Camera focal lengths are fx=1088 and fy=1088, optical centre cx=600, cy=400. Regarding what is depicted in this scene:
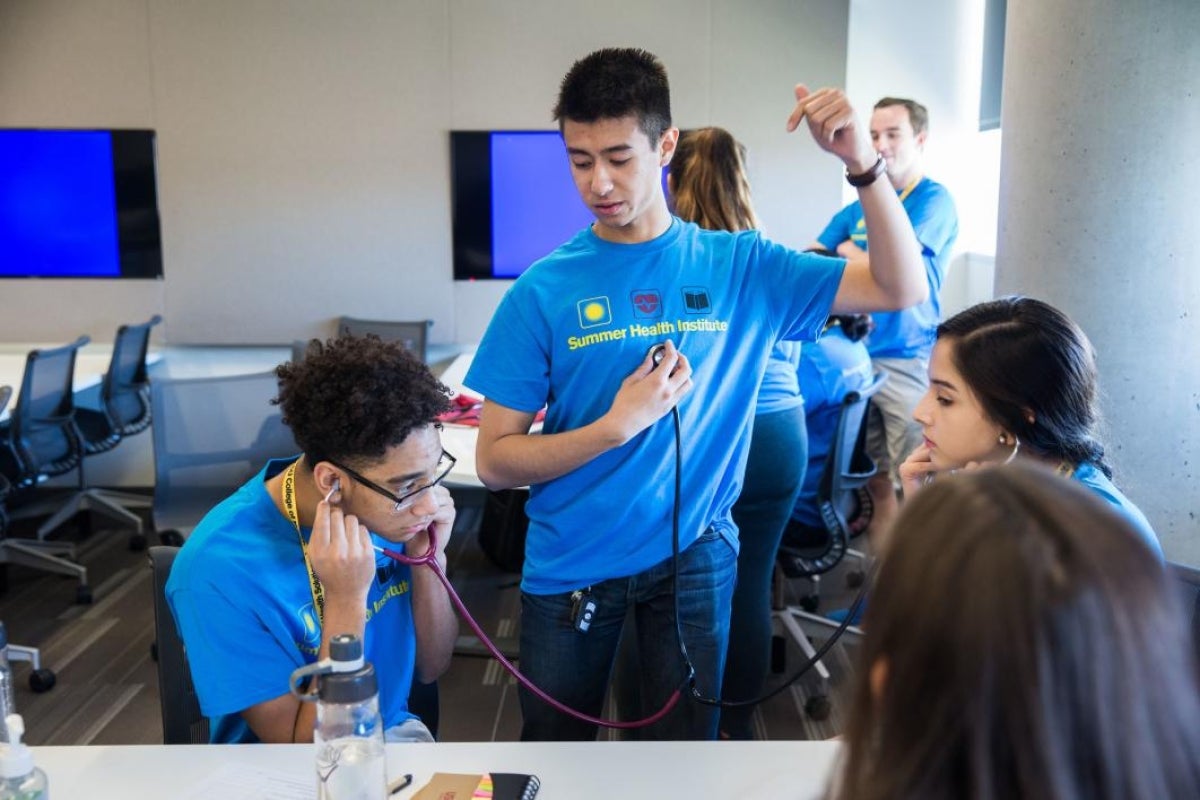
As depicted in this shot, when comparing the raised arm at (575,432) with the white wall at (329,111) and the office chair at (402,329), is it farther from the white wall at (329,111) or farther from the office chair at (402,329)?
the white wall at (329,111)

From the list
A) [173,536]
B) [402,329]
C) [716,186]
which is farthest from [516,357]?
[402,329]

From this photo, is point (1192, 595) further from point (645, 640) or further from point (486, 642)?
point (486, 642)

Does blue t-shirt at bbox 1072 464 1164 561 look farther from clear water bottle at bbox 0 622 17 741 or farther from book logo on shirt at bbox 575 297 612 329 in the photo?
clear water bottle at bbox 0 622 17 741

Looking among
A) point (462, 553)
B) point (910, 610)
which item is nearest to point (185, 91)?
point (462, 553)

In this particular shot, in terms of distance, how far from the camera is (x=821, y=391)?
10.1 feet

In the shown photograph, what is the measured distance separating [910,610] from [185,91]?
16.5ft

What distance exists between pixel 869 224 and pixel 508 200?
3.45m

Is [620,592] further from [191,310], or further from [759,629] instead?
[191,310]

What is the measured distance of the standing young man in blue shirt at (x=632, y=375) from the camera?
176cm

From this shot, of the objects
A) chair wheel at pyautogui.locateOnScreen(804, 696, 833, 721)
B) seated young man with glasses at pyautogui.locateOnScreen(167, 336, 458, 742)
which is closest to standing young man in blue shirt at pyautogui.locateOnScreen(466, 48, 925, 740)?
seated young man with glasses at pyautogui.locateOnScreen(167, 336, 458, 742)

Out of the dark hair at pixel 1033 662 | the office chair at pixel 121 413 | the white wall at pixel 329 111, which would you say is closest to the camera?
the dark hair at pixel 1033 662

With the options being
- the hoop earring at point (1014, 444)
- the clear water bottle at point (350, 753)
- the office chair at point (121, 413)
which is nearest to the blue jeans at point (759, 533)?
the hoop earring at point (1014, 444)

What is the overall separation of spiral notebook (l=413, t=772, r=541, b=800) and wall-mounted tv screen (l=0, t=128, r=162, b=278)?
4.40 meters

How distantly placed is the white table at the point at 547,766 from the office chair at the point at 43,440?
9.34 feet
